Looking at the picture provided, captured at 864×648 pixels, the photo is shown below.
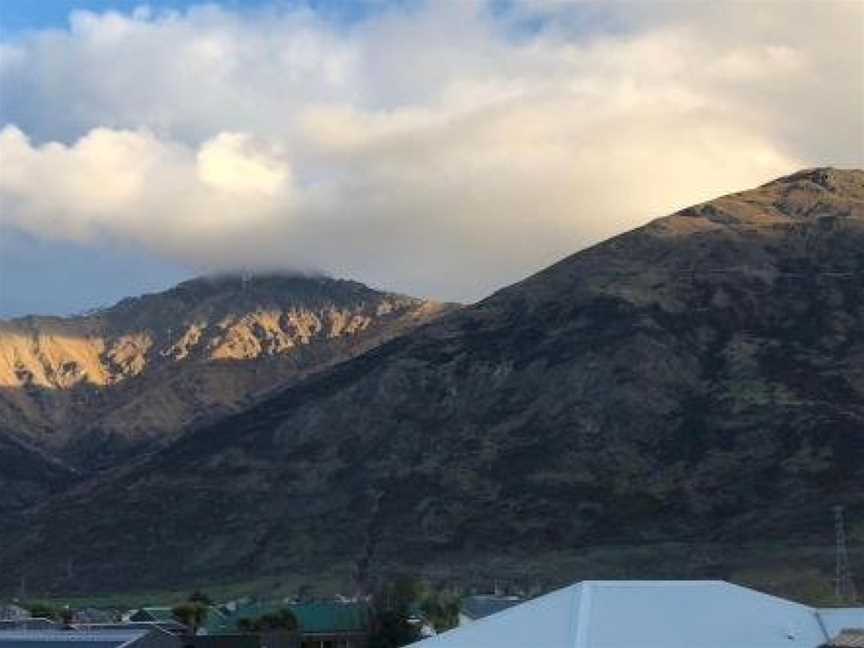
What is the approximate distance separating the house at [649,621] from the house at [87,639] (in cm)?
1875

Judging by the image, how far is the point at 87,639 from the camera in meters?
69.8

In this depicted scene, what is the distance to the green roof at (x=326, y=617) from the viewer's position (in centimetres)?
11694

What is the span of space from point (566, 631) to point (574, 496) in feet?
478

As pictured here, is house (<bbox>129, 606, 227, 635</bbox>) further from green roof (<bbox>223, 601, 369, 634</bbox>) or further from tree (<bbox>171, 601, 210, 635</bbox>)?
green roof (<bbox>223, 601, 369, 634</bbox>)

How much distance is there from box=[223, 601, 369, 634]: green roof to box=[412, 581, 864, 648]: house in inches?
2379

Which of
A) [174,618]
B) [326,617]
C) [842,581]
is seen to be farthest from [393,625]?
[842,581]

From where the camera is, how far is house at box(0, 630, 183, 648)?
6912 centimetres

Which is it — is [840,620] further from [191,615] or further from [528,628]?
[191,615]

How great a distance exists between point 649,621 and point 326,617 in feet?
228

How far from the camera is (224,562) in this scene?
→ 19575 cm

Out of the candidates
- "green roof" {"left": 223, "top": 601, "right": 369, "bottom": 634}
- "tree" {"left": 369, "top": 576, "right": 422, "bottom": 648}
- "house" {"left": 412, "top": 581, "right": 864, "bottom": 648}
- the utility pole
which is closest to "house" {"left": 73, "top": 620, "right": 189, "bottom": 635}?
"green roof" {"left": 223, "top": 601, "right": 369, "bottom": 634}

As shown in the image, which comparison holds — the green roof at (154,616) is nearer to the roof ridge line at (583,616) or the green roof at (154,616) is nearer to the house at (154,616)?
the house at (154,616)

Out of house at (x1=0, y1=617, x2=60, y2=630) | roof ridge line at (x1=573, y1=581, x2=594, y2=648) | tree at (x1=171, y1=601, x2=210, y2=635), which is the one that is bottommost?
tree at (x1=171, y1=601, x2=210, y2=635)

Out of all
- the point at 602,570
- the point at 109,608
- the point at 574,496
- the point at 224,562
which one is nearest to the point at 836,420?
the point at 574,496
